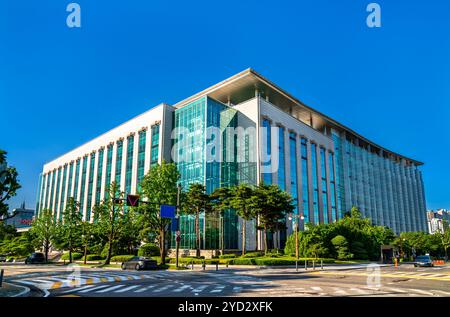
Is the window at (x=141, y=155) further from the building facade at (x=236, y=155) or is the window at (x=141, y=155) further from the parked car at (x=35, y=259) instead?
the parked car at (x=35, y=259)

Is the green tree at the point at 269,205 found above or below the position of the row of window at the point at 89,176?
below

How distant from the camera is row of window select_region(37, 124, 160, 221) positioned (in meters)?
70.1

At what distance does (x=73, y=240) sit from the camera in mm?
56844

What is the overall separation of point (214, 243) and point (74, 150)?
62.8 m

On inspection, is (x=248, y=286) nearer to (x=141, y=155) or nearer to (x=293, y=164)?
(x=293, y=164)

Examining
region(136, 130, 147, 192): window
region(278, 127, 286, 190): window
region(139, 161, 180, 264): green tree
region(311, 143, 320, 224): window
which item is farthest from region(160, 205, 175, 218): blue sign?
region(311, 143, 320, 224): window

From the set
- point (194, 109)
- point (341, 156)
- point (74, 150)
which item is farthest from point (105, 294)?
point (74, 150)

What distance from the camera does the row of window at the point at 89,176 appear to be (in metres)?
70.1

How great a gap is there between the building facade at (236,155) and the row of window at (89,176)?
0.27 m

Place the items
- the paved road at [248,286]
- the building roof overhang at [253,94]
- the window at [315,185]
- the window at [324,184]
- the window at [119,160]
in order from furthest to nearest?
the window at [324,184] < the window at [119,160] < the window at [315,185] < the building roof overhang at [253,94] < the paved road at [248,286]

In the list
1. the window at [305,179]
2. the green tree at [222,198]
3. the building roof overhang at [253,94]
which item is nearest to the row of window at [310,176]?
the window at [305,179]

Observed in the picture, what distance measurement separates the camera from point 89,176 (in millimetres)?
88188

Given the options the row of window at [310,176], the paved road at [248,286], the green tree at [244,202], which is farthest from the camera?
the row of window at [310,176]

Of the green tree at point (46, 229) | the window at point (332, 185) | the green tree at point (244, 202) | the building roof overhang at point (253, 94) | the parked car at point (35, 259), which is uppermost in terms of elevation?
the building roof overhang at point (253, 94)
